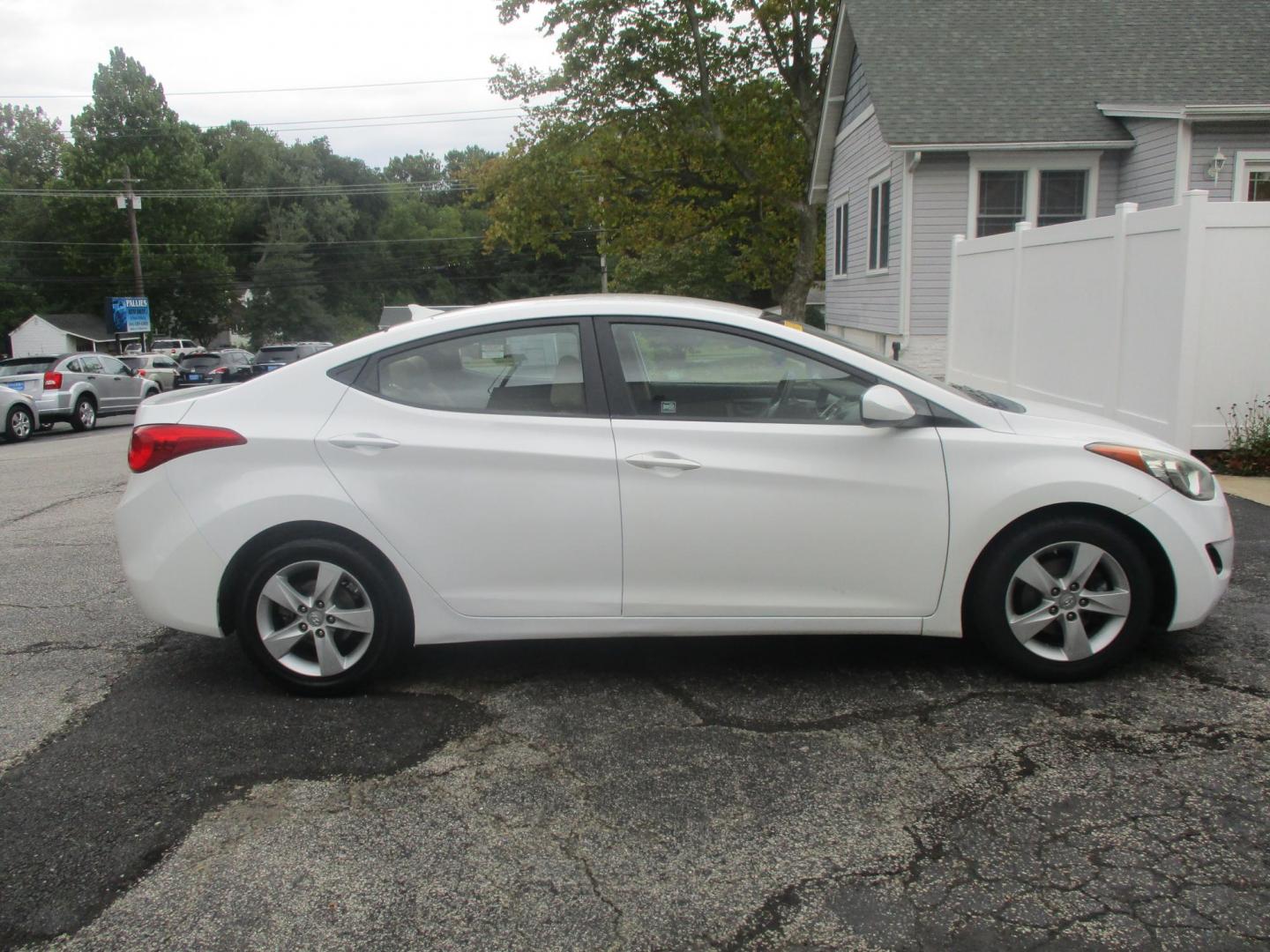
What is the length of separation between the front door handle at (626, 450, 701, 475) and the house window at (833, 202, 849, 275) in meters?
20.1

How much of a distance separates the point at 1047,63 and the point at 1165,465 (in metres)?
15.5

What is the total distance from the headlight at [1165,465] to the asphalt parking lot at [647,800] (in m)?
0.78

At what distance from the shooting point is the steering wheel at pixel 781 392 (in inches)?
169

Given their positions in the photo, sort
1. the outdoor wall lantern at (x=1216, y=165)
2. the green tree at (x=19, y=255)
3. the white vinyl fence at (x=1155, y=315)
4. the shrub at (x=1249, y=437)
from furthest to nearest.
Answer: the green tree at (x=19, y=255) < the outdoor wall lantern at (x=1216, y=165) < the shrub at (x=1249, y=437) < the white vinyl fence at (x=1155, y=315)

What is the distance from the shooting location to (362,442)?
13.9 feet

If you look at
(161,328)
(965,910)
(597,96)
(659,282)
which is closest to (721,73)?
(597,96)

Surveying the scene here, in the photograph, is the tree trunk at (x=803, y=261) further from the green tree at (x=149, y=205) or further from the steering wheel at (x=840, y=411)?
the green tree at (x=149, y=205)

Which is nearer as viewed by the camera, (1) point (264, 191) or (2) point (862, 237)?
(2) point (862, 237)

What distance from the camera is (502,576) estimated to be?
426 centimetres

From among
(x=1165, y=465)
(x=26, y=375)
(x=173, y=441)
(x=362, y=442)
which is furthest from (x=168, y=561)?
(x=26, y=375)

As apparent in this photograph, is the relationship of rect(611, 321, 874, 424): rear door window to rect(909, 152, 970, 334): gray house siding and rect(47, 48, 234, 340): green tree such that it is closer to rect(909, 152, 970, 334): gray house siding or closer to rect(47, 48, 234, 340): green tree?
rect(909, 152, 970, 334): gray house siding

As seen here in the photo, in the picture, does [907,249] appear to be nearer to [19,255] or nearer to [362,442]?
[362,442]

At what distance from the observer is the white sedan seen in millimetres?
4180

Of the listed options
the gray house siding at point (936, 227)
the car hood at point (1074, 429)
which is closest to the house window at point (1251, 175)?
the gray house siding at point (936, 227)
